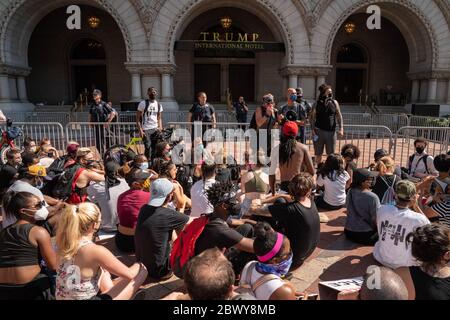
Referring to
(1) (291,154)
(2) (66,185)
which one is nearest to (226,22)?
(1) (291,154)

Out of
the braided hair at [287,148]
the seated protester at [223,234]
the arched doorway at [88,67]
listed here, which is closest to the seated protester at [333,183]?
the braided hair at [287,148]

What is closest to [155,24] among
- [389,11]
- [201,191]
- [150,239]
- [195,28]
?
[195,28]

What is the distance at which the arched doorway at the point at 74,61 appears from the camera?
20453mm

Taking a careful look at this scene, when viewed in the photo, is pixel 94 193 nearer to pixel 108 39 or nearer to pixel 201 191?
pixel 201 191

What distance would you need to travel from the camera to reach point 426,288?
274 centimetres

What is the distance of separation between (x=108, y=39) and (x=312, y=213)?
19.5m

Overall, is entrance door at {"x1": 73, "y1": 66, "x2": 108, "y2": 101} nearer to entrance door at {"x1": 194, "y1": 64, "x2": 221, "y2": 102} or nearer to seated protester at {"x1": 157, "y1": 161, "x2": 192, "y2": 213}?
entrance door at {"x1": 194, "y1": 64, "x2": 221, "y2": 102}

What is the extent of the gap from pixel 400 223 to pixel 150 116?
6831 millimetres

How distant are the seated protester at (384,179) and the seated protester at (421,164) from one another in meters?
2.02

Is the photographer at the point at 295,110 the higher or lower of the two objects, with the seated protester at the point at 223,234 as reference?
higher

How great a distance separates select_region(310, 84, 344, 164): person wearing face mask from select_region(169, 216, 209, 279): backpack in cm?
510

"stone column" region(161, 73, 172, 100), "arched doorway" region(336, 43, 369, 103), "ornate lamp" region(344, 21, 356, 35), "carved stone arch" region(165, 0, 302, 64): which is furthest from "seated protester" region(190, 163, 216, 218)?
"arched doorway" region(336, 43, 369, 103)

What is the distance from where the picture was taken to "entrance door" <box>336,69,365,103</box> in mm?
22656

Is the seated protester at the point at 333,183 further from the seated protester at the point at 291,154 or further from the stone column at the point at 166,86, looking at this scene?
the stone column at the point at 166,86
